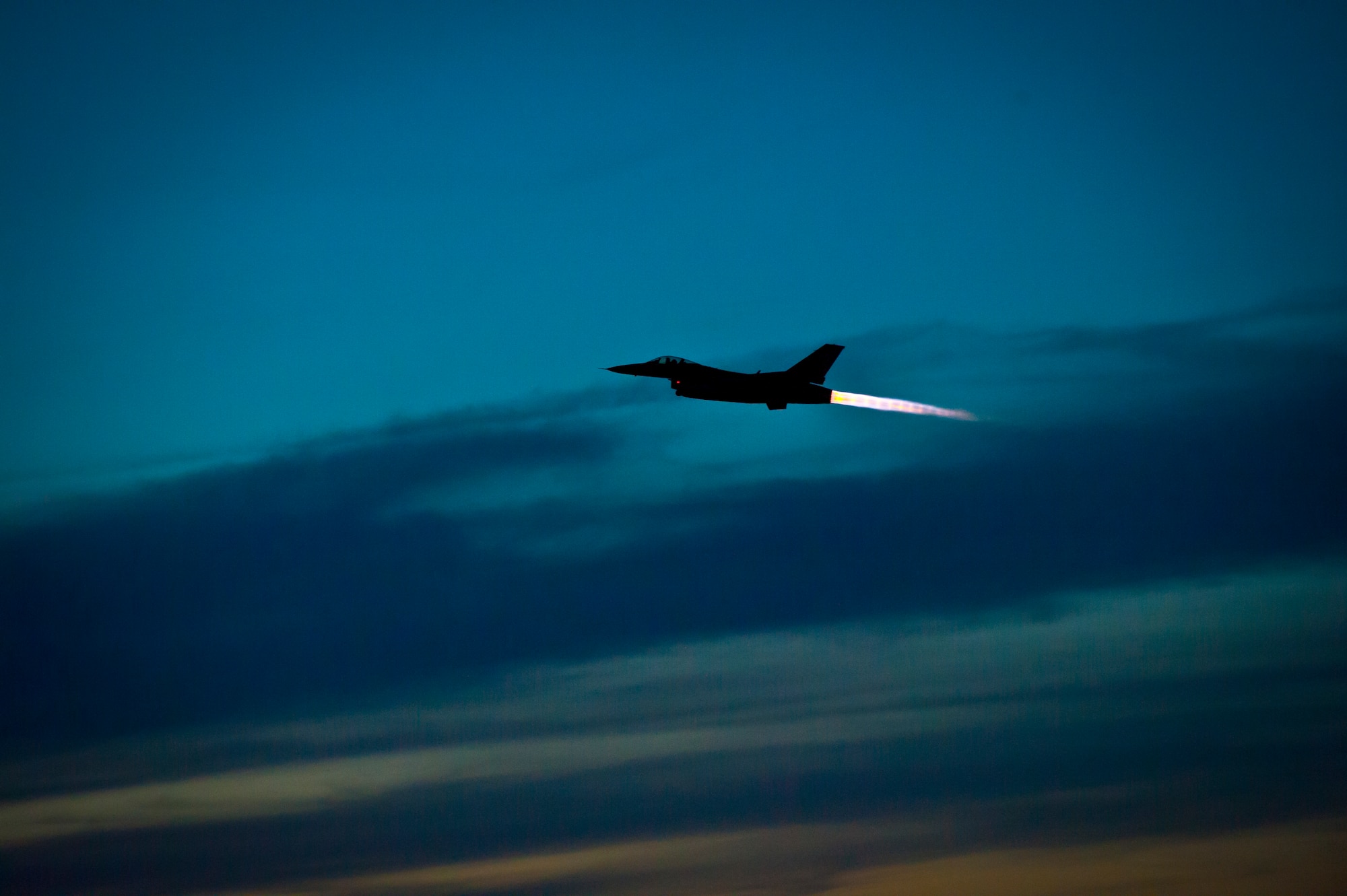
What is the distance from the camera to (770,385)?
7559 inches

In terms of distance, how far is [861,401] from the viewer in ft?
654

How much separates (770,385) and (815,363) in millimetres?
4237

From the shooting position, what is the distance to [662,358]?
649 feet

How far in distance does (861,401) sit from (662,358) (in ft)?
57.8

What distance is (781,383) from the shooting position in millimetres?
192125

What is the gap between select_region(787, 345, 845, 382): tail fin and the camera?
192250mm

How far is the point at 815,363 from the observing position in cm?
19250

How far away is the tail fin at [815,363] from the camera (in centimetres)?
19225

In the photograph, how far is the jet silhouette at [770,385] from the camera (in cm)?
19212

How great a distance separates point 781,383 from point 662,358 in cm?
1164

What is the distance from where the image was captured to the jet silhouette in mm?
192125

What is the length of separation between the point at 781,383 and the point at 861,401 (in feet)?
33.6
